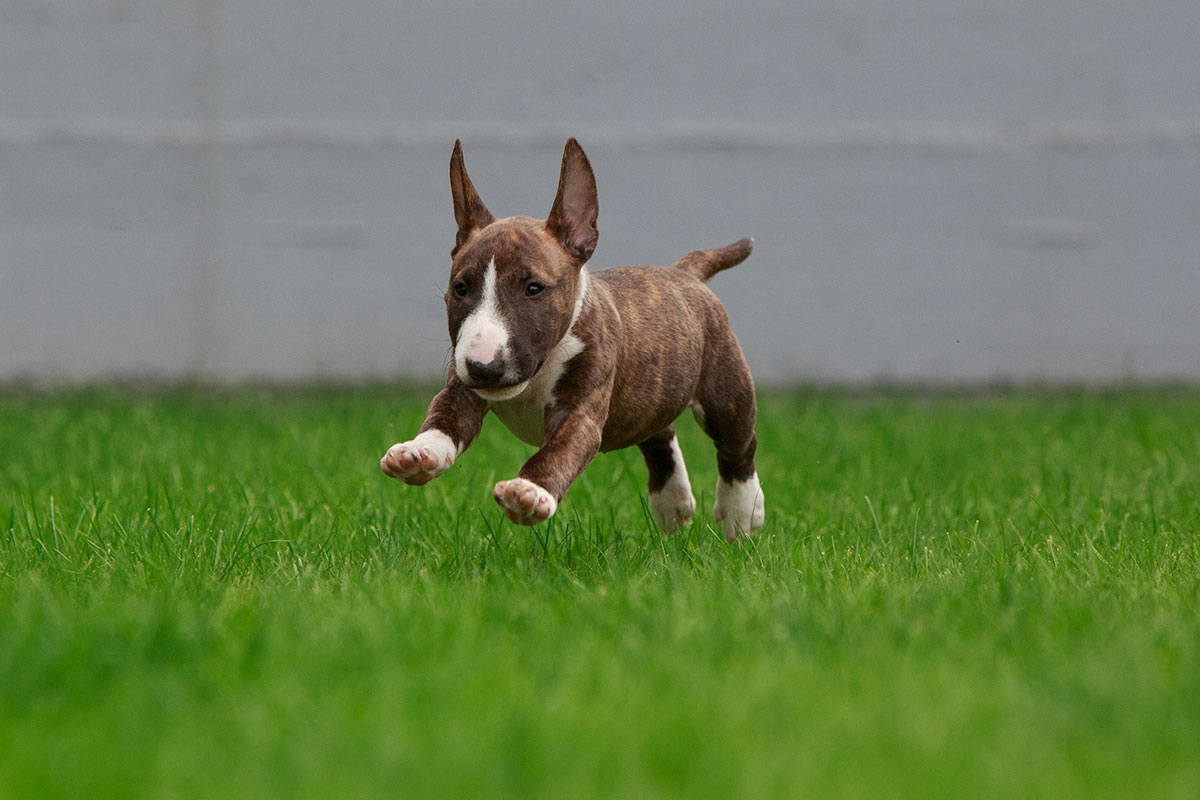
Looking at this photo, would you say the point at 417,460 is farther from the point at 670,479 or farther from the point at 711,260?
the point at 711,260

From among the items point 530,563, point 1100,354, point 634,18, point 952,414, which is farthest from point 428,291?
point 530,563

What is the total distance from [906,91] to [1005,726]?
7.81m

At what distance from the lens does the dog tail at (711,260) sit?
4.69m

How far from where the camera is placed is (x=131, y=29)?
29.8 ft

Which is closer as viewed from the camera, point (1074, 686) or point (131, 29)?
point (1074, 686)

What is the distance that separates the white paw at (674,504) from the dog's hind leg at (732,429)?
Answer: 106mm

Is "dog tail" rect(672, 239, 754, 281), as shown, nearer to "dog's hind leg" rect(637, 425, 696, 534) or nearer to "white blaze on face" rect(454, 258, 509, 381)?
"dog's hind leg" rect(637, 425, 696, 534)

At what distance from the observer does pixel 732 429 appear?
4398 mm

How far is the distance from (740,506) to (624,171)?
17.3ft

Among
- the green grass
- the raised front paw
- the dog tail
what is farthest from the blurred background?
the raised front paw

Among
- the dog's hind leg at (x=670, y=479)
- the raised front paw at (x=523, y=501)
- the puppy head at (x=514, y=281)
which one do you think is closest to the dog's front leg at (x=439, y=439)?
the puppy head at (x=514, y=281)

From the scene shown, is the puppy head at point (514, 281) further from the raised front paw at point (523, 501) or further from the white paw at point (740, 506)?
the white paw at point (740, 506)

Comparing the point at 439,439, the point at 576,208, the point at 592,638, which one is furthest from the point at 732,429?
the point at 592,638

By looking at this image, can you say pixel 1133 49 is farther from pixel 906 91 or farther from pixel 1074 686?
pixel 1074 686
